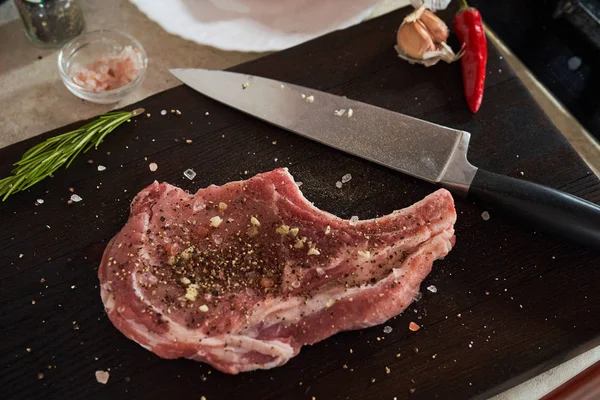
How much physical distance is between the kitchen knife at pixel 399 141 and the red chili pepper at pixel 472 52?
252 mm

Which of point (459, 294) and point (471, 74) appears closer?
point (459, 294)

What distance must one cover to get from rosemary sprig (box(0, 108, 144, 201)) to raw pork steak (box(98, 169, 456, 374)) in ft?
1.15

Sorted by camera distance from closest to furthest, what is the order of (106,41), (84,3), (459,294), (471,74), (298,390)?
1. (298,390)
2. (459,294)
3. (471,74)
4. (106,41)
5. (84,3)

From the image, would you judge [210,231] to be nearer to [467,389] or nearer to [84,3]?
[467,389]

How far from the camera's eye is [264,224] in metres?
2.29

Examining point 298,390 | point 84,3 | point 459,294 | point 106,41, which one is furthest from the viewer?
point 84,3

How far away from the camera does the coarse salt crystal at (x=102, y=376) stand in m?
2.09

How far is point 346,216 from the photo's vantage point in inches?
95.3

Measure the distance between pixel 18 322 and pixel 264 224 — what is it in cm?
91

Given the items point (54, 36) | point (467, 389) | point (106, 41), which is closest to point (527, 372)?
point (467, 389)

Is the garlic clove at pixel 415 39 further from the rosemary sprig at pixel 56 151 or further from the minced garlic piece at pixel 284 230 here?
the rosemary sprig at pixel 56 151

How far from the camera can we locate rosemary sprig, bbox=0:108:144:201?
2416 mm

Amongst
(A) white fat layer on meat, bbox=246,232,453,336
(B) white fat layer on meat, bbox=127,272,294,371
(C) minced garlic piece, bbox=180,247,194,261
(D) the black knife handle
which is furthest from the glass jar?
(D) the black knife handle

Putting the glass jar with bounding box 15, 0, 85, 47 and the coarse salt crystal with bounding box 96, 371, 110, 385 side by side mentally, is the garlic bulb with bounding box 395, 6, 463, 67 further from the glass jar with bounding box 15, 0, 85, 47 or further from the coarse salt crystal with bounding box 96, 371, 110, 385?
the coarse salt crystal with bounding box 96, 371, 110, 385
